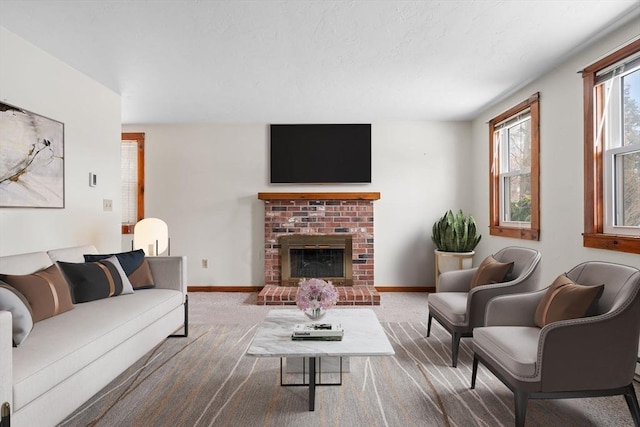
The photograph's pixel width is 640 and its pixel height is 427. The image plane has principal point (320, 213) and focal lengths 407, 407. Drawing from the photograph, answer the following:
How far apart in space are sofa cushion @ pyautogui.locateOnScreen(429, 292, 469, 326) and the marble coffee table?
619mm

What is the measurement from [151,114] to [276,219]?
2134mm

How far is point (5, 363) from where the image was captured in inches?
62.4

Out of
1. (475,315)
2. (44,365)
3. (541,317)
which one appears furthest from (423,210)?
(44,365)

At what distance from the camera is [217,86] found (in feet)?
13.6

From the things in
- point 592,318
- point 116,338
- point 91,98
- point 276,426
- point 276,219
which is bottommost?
point 276,426

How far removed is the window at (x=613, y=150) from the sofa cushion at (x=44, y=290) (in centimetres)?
366

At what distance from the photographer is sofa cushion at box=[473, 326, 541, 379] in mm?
1992

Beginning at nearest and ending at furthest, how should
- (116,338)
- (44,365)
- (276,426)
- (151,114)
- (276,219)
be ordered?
1. (44,365)
2. (276,426)
3. (116,338)
4. (151,114)
5. (276,219)

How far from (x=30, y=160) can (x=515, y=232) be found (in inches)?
180

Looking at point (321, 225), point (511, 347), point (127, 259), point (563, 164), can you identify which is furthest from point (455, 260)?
point (127, 259)

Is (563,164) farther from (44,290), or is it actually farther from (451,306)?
(44,290)

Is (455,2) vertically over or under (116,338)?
over

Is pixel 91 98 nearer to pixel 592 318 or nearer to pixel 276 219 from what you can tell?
pixel 276 219

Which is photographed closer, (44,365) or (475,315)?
(44,365)
